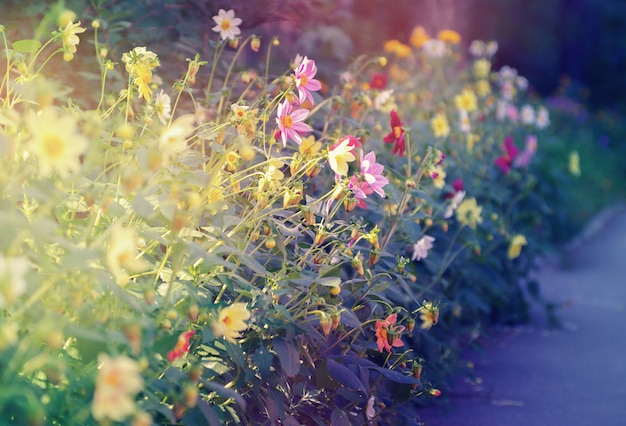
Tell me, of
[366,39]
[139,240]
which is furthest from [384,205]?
[366,39]

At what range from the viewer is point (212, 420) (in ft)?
6.29

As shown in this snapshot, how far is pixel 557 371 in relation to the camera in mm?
4477

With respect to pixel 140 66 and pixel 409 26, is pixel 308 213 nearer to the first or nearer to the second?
pixel 140 66

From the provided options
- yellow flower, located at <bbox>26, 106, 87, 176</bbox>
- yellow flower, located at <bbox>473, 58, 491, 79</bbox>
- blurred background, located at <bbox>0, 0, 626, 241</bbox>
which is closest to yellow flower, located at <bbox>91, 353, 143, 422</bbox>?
yellow flower, located at <bbox>26, 106, 87, 176</bbox>

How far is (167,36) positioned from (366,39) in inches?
150

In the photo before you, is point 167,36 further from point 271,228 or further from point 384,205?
point 271,228

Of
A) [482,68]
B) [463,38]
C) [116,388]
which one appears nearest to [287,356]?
[116,388]

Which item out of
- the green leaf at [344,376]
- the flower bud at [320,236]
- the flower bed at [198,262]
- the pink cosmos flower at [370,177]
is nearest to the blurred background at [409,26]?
the flower bed at [198,262]

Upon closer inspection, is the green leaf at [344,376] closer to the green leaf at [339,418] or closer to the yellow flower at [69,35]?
the green leaf at [339,418]

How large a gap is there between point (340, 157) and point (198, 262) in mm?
437

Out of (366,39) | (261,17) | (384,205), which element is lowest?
(366,39)

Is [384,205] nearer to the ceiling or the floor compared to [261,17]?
nearer to the floor

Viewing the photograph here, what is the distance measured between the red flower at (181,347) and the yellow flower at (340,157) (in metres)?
0.53

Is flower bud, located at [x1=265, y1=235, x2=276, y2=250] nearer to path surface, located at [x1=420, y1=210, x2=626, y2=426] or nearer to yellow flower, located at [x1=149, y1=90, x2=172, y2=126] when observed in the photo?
yellow flower, located at [x1=149, y1=90, x2=172, y2=126]
